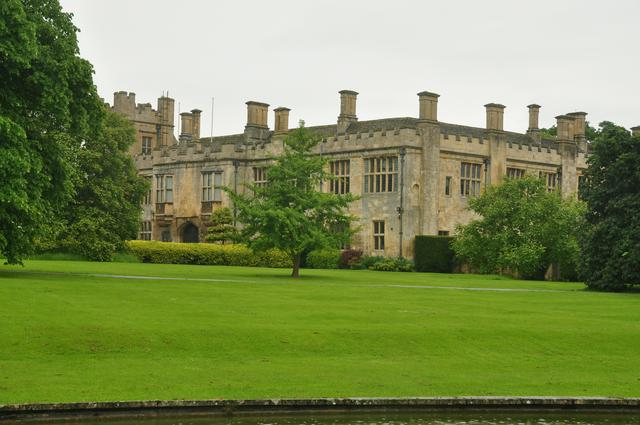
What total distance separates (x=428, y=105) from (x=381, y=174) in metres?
4.48

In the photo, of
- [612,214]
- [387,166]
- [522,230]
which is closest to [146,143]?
[387,166]

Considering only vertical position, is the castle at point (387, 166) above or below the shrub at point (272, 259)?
above

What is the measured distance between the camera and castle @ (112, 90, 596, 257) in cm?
5588

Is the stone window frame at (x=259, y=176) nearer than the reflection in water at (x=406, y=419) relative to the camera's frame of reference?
No

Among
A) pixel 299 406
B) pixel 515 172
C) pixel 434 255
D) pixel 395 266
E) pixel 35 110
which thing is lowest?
pixel 299 406

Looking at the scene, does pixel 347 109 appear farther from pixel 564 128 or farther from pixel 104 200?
pixel 104 200

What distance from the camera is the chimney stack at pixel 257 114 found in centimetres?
6638

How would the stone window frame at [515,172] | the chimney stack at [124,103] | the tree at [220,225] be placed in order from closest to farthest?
the stone window frame at [515,172] → the tree at [220,225] → the chimney stack at [124,103]

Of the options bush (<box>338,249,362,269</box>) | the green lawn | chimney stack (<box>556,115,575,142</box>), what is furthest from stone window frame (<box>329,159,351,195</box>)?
the green lawn

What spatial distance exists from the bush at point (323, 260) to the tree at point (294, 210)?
1412cm

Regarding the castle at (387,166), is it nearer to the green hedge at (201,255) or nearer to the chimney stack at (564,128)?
the chimney stack at (564,128)

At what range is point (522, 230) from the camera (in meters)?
48.3

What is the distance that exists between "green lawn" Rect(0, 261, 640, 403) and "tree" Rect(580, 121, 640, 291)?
32.6ft

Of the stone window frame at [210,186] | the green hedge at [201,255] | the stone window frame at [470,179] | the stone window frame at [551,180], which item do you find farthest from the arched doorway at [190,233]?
the stone window frame at [551,180]
